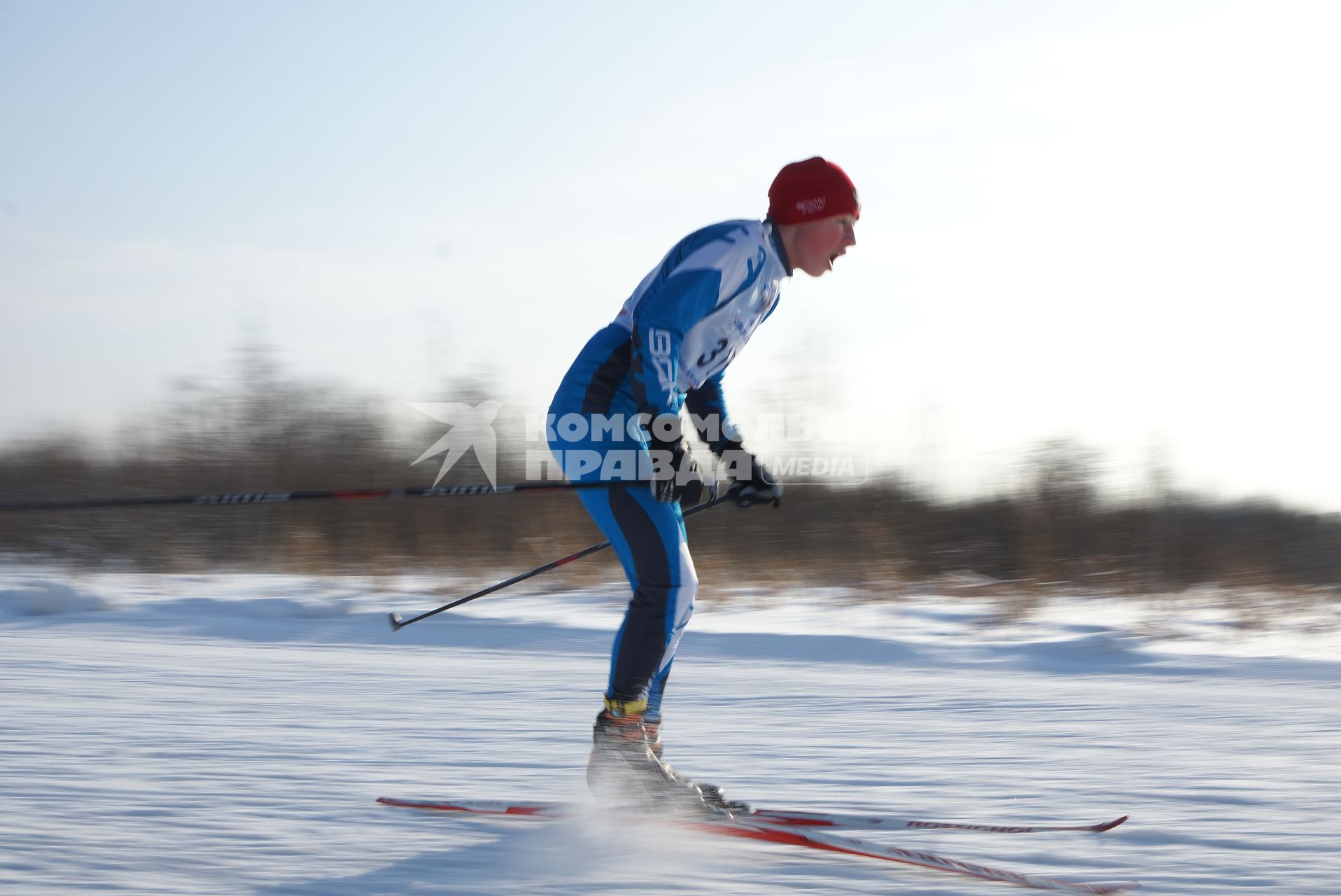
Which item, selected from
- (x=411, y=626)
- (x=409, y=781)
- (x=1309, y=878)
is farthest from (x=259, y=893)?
(x=411, y=626)

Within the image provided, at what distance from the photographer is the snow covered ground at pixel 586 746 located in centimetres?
191

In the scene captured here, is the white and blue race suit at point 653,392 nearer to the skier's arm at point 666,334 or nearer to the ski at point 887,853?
the skier's arm at point 666,334

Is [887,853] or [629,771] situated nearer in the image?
[887,853]

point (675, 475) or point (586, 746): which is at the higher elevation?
point (675, 475)

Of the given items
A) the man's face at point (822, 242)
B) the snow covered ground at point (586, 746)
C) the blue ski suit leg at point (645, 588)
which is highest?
the man's face at point (822, 242)

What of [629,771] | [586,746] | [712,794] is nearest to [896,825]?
[712,794]

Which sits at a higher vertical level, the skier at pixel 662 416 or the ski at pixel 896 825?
the skier at pixel 662 416

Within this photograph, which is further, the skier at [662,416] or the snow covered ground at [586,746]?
the skier at [662,416]

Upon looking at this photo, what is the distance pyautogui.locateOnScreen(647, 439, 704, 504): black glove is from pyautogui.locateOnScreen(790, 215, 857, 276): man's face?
50 centimetres

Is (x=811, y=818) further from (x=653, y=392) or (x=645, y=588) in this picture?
(x=653, y=392)

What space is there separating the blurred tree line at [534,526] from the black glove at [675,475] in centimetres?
472

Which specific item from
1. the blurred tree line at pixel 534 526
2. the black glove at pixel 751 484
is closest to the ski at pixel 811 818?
the black glove at pixel 751 484

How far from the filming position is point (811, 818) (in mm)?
2213

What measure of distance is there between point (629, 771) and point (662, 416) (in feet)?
2.42
